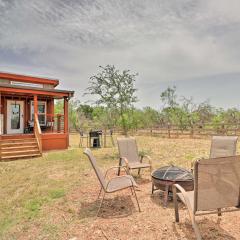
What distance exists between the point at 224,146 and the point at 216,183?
3865 mm

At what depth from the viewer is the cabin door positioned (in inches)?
602

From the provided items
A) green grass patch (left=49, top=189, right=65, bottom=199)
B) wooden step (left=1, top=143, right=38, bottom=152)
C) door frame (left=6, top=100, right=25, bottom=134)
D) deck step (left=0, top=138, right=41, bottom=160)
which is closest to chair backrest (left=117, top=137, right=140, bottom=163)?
green grass patch (left=49, top=189, right=65, bottom=199)

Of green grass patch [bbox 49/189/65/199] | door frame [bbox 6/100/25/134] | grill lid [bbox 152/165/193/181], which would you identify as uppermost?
door frame [bbox 6/100/25/134]

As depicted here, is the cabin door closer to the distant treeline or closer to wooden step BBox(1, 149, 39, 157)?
wooden step BBox(1, 149, 39, 157)

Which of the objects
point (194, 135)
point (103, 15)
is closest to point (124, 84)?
point (103, 15)

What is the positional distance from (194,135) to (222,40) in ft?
31.3

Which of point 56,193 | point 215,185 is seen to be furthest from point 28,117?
point 215,185

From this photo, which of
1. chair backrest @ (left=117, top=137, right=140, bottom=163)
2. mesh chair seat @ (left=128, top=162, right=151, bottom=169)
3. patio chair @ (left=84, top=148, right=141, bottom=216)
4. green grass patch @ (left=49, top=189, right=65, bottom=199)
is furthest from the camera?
chair backrest @ (left=117, top=137, right=140, bottom=163)

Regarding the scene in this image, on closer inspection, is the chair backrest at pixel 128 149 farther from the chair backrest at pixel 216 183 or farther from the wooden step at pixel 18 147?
the wooden step at pixel 18 147

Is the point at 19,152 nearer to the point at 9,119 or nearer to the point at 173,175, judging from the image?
the point at 9,119

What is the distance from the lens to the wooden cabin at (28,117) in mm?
12047

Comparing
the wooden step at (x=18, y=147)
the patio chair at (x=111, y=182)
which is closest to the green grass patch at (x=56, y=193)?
the patio chair at (x=111, y=182)

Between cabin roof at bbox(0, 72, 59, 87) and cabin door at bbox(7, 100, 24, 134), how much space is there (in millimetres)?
1568

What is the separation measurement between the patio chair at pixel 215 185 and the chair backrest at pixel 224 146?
3482 mm
